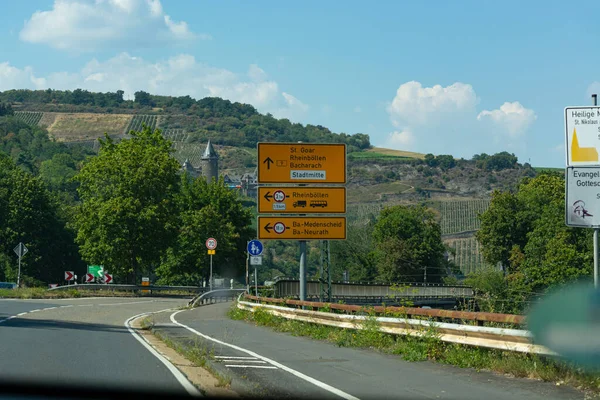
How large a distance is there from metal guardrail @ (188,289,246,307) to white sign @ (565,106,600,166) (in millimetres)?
31821

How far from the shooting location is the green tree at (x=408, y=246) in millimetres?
104062

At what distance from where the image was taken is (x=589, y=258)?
65562 millimetres

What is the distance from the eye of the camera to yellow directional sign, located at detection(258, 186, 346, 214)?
29.5 m

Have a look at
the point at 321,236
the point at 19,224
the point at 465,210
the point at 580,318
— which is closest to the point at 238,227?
the point at 19,224

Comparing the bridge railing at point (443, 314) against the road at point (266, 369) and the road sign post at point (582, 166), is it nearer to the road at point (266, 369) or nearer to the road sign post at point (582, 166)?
the road at point (266, 369)

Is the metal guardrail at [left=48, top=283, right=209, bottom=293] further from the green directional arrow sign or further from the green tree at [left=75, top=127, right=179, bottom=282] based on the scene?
the green directional arrow sign

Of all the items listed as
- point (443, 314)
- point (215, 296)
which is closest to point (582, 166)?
point (443, 314)

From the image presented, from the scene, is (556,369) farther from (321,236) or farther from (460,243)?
(460,243)

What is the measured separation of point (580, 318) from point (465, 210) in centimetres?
17794

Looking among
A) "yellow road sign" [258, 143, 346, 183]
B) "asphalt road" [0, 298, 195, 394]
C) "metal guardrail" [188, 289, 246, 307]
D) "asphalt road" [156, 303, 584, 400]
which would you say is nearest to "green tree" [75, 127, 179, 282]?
"metal guardrail" [188, 289, 246, 307]

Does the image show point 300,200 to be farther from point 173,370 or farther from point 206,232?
point 206,232

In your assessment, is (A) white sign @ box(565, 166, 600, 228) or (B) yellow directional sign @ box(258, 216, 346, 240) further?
(B) yellow directional sign @ box(258, 216, 346, 240)

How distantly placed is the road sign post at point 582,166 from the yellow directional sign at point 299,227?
1787cm

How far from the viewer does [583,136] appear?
38.4ft
